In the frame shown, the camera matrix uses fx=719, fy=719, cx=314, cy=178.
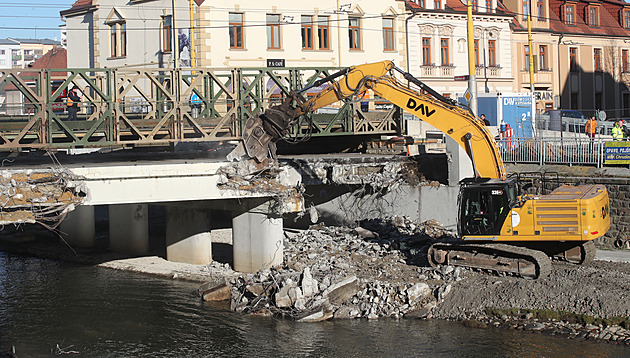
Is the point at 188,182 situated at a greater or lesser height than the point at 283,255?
greater

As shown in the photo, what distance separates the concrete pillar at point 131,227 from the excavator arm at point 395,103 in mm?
7763

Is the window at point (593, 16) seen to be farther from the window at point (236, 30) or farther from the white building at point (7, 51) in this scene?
the white building at point (7, 51)

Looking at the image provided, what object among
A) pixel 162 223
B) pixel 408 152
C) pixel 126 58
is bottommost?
pixel 162 223

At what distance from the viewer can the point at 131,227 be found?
26375mm

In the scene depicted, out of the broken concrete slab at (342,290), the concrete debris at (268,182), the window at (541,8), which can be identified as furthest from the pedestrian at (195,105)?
the window at (541,8)

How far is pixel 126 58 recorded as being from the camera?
41.5 metres

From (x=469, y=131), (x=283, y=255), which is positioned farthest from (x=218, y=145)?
(x=469, y=131)

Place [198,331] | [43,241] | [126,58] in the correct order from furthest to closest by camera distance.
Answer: [126,58], [43,241], [198,331]

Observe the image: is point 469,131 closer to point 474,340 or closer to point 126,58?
point 474,340

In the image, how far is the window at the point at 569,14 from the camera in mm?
52594

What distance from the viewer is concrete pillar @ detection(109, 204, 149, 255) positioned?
86.2 feet

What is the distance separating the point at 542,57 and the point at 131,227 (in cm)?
3518

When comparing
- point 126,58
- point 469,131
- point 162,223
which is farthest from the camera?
point 126,58

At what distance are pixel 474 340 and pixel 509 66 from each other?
35910 mm
